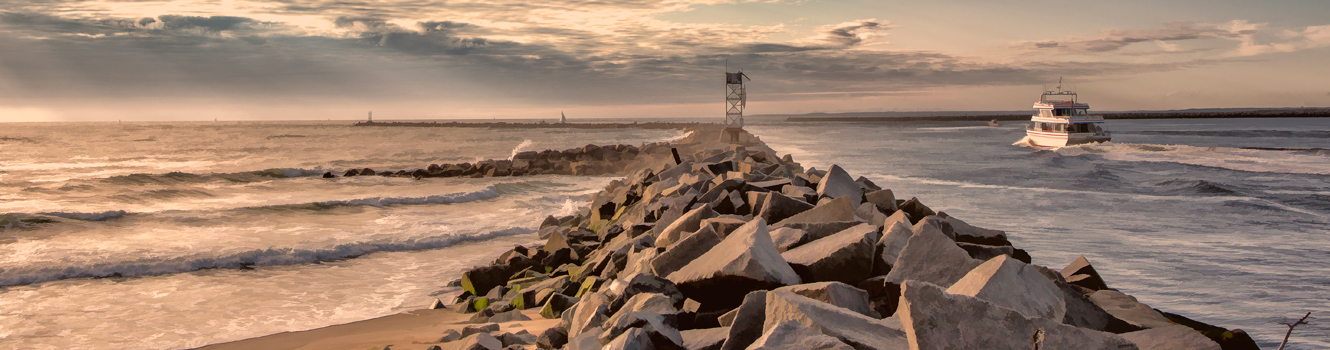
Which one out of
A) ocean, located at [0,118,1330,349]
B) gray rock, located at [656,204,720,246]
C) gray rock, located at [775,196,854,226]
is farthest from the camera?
ocean, located at [0,118,1330,349]

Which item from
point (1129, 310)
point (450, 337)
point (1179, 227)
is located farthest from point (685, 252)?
point (1179, 227)

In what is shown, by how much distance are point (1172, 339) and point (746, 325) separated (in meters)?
1.71

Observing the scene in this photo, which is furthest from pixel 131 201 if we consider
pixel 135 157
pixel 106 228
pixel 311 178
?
→ pixel 135 157

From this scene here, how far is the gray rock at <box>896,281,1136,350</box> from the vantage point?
2.43 m

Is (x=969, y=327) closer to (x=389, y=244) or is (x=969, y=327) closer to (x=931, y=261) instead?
(x=931, y=261)

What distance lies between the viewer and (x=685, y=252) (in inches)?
172

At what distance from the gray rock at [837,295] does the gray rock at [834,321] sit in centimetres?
23

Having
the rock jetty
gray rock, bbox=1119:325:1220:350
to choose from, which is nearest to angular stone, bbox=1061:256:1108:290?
the rock jetty

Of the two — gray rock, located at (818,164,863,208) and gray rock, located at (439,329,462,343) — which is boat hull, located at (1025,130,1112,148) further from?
gray rock, located at (439,329,462,343)

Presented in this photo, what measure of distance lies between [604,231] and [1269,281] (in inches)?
233

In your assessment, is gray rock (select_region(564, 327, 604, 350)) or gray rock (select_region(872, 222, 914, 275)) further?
gray rock (select_region(872, 222, 914, 275))

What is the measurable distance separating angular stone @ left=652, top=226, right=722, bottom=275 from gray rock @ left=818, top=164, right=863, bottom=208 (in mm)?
2771

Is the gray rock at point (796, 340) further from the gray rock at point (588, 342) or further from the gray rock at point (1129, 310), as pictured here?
the gray rock at point (1129, 310)

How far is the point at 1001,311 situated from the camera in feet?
8.17
